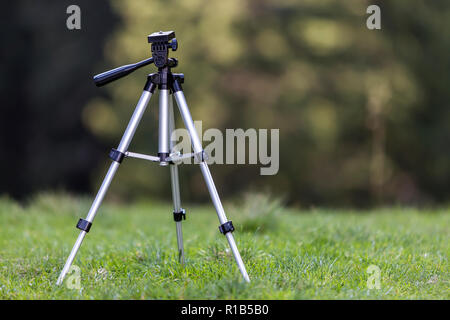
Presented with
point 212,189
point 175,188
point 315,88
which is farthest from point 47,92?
point 212,189

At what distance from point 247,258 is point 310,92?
26.2ft

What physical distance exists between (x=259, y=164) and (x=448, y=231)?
630 centimetres

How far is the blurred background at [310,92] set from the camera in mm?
10438

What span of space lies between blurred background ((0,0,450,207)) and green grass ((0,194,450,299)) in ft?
16.1

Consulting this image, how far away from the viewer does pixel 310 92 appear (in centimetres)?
1075

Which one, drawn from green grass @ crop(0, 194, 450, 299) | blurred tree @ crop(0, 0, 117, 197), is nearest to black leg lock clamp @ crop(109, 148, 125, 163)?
green grass @ crop(0, 194, 450, 299)

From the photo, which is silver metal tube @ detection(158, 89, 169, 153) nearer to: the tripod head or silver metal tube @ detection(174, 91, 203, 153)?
silver metal tube @ detection(174, 91, 203, 153)

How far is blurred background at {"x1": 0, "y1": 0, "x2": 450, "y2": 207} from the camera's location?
10438mm

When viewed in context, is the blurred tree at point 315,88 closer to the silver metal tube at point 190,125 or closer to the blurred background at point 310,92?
the blurred background at point 310,92

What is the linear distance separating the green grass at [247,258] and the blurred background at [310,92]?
4895 mm

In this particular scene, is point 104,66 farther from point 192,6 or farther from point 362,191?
point 362,191

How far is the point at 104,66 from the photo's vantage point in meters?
12.0

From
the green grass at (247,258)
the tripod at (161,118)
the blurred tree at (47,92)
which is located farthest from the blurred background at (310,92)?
the tripod at (161,118)

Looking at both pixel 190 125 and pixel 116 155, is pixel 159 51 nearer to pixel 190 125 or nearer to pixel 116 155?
pixel 190 125
